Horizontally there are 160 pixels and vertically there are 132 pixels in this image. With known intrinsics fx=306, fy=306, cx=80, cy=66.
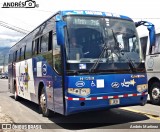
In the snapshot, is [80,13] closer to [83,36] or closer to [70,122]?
[83,36]

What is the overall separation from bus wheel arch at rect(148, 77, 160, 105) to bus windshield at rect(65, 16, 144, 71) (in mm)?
3679

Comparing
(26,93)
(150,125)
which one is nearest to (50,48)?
(150,125)

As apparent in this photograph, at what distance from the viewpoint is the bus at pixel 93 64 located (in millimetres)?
7691

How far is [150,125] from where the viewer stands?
792 cm

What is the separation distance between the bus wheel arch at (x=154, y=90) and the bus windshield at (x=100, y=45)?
3679mm

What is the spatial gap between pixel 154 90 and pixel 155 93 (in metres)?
0.13

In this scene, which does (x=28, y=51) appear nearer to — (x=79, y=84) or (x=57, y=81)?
(x=57, y=81)

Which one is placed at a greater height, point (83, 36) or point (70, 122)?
point (83, 36)

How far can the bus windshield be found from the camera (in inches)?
308

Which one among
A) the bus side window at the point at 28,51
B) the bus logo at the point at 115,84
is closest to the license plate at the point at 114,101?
the bus logo at the point at 115,84

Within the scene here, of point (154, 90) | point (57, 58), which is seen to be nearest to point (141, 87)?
point (57, 58)

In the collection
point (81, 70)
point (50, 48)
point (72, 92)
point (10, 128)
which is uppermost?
point (50, 48)

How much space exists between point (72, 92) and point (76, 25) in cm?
179

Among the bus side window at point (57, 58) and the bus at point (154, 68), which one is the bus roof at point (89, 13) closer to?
the bus side window at point (57, 58)
